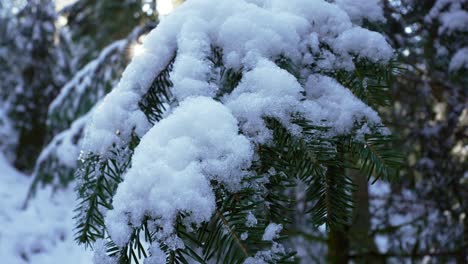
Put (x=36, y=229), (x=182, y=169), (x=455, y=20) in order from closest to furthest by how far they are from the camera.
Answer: (x=182, y=169), (x=455, y=20), (x=36, y=229)

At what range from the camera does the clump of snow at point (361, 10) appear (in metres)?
1.21

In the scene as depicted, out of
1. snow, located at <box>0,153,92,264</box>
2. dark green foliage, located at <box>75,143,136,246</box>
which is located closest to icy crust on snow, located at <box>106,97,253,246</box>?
dark green foliage, located at <box>75,143,136,246</box>

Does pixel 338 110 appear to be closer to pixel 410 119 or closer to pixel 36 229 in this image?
pixel 410 119

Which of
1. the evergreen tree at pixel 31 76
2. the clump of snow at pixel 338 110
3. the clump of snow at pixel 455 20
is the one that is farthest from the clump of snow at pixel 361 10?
the evergreen tree at pixel 31 76

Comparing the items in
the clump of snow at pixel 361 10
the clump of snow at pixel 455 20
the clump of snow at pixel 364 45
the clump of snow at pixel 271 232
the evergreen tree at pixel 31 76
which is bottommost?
the clump of snow at pixel 271 232

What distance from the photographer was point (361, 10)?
4.01ft

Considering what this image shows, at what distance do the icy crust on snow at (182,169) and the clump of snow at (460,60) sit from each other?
145 cm

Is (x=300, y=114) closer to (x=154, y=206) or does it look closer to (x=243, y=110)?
(x=243, y=110)

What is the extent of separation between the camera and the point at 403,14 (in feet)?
5.86

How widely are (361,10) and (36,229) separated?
16.2ft

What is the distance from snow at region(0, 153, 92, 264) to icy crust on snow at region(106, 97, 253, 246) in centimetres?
317

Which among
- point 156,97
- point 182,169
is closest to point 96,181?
point 156,97

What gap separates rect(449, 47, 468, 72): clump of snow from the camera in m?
1.72

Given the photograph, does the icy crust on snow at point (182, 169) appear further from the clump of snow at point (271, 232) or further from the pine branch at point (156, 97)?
the pine branch at point (156, 97)
